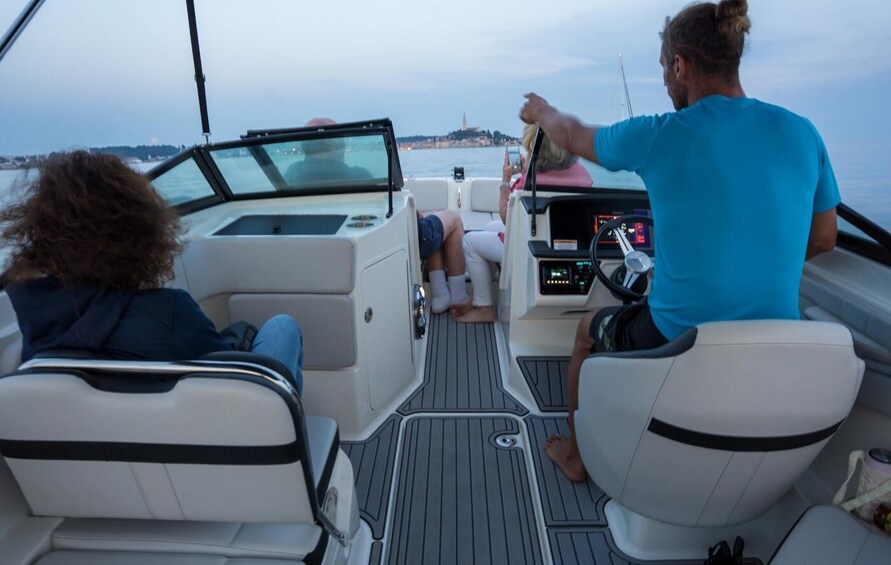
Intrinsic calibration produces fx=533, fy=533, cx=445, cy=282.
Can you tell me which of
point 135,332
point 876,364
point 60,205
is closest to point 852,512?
point 876,364

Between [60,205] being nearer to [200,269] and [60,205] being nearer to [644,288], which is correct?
[200,269]

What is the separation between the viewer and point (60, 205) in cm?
104

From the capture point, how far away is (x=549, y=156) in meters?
2.63

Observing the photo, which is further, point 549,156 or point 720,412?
point 549,156

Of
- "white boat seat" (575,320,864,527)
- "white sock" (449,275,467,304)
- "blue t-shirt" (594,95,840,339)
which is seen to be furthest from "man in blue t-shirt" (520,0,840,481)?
"white sock" (449,275,467,304)

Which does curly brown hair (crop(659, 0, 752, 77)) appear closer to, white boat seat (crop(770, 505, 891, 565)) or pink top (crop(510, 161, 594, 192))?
white boat seat (crop(770, 505, 891, 565))

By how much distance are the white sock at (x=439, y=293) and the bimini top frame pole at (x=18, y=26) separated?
234 centimetres

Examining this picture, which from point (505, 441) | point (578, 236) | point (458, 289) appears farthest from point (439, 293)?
point (505, 441)

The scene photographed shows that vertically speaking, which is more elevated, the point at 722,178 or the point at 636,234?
the point at 722,178

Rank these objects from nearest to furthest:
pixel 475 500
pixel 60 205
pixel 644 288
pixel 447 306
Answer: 1. pixel 60 205
2. pixel 475 500
3. pixel 644 288
4. pixel 447 306

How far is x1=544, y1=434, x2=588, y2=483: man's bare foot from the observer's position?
191 cm

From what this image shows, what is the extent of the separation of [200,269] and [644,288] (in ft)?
5.38

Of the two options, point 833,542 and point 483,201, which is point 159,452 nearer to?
point 833,542

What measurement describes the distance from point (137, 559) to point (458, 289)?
261 cm
